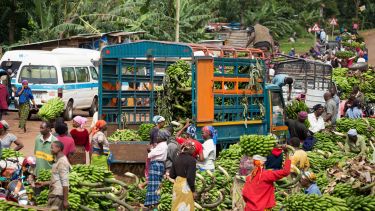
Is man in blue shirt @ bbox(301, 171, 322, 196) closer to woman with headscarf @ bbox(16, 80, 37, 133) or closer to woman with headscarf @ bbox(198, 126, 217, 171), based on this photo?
woman with headscarf @ bbox(198, 126, 217, 171)

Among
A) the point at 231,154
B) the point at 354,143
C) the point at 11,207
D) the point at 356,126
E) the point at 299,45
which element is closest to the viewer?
the point at 11,207

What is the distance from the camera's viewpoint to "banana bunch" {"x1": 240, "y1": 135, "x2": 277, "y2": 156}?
43.4ft

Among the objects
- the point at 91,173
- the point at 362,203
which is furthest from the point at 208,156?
the point at 362,203

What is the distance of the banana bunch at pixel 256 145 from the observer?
1323 centimetres

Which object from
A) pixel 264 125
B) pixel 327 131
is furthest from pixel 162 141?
pixel 327 131

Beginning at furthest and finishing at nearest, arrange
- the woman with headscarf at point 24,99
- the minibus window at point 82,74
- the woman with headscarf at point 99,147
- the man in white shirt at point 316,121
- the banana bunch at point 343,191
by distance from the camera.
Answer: the minibus window at point 82,74 < the woman with headscarf at point 24,99 < the man in white shirt at point 316,121 < the woman with headscarf at point 99,147 < the banana bunch at point 343,191

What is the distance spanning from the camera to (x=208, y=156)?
558 inches

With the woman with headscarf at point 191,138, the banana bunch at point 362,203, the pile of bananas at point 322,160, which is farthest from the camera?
the pile of bananas at point 322,160

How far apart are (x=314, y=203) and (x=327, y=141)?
20.5 ft

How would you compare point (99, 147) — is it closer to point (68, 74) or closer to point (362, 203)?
point (362, 203)

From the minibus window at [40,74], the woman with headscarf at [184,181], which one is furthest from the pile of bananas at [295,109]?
the woman with headscarf at [184,181]

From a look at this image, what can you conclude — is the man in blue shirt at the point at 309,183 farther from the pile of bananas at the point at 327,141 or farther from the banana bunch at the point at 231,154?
the pile of bananas at the point at 327,141

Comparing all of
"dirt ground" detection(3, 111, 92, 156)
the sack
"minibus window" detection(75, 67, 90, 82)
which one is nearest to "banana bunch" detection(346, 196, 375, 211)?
the sack

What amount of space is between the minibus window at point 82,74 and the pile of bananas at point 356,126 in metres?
9.82
